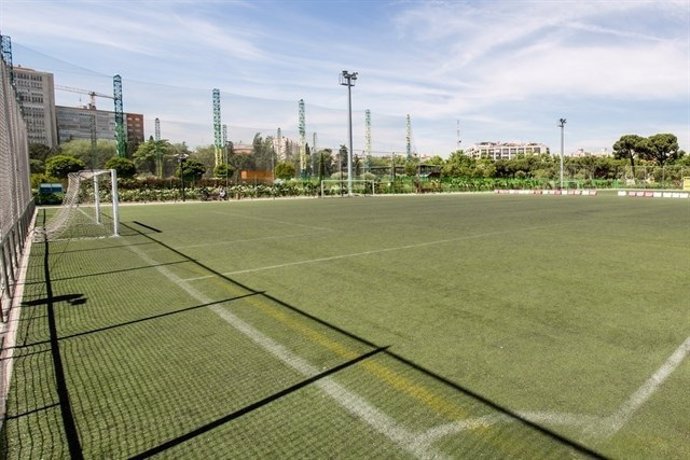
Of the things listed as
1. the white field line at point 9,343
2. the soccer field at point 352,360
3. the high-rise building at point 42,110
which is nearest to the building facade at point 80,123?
the high-rise building at point 42,110

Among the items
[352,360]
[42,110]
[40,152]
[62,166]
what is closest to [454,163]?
[62,166]

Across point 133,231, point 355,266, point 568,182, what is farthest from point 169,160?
point 355,266

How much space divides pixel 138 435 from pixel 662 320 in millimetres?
6044

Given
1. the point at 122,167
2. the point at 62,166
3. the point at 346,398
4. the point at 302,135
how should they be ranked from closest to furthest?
the point at 346,398 → the point at 62,166 → the point at 122,167 → the point at 302,135

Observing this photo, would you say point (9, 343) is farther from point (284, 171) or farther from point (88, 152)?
point (88, 152)

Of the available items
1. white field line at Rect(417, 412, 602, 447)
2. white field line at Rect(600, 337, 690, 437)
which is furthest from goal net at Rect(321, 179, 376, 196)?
white field line at Rect(417, 412, 602, 447)

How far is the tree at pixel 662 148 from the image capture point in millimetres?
93000

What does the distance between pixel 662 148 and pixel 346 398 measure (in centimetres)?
11388

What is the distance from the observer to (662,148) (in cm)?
9412

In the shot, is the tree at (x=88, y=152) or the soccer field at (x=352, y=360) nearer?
the soccer field at (x=352, y=360)

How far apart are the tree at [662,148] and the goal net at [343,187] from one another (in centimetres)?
7356

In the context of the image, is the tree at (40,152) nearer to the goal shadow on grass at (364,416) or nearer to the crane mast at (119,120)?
the crane mast at (119,120)

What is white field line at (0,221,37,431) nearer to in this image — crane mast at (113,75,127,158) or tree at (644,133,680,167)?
crane mast at (113,75,127,158)

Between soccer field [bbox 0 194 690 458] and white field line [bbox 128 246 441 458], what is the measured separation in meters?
0.02
